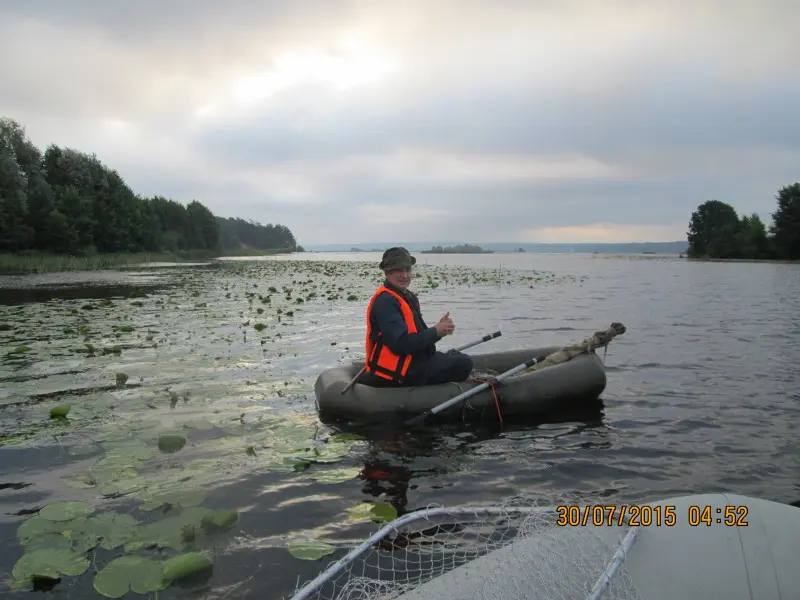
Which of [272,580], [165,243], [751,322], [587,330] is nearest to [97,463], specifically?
[272,580]

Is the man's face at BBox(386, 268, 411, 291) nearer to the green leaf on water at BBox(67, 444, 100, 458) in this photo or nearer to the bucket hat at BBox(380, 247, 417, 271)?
the bucket hat at BBox(380, 247, 417, 271)

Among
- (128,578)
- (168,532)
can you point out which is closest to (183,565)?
(128,578)

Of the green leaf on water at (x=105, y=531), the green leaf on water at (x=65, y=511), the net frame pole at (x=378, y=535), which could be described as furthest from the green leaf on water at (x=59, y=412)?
the net frame pole at (x=378, y=535)

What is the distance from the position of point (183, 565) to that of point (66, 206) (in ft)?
214

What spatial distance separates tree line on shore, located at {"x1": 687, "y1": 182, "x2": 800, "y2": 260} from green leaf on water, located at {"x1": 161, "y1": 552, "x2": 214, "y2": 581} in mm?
84486

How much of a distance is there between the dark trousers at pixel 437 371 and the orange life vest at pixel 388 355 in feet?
0.38

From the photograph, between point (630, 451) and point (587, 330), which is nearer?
point (630, 451)

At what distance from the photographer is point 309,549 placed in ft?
13.7

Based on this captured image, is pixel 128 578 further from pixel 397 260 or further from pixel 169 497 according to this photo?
pixel 397 260

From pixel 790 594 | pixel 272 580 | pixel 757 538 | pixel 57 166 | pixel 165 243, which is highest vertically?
pixel 57 166

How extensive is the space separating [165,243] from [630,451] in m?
89.9

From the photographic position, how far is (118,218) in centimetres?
6819

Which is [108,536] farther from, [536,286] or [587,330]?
[536,286]
